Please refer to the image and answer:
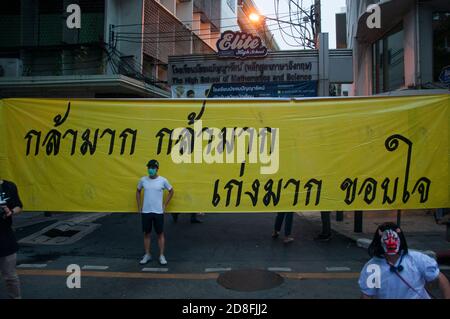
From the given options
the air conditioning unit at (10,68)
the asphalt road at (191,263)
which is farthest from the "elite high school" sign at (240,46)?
the air conditioning unit at (10,68)

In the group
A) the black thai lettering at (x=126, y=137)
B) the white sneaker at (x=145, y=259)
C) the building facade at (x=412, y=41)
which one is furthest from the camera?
the building facade at (x=412, y=41)

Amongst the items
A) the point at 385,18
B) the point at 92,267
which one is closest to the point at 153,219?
the point at 92,267

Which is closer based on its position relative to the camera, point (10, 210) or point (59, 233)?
point (10, 210)

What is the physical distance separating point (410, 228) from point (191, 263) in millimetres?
5548

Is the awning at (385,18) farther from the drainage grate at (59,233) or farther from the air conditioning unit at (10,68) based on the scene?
the air conditioning unit at (10,68)

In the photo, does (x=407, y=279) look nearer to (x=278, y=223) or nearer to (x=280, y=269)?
(x=280, y=269)

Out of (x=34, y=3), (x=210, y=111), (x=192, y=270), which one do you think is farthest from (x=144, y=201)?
(x=34, y=3)

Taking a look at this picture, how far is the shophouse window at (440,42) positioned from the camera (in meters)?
12.9

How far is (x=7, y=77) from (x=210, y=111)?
12093 millimetres

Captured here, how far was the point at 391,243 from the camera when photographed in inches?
135

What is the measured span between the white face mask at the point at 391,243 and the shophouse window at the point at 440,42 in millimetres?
11184

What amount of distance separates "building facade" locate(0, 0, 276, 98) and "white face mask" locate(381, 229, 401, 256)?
13.7 m

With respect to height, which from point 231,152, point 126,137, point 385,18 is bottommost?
point 231,152
